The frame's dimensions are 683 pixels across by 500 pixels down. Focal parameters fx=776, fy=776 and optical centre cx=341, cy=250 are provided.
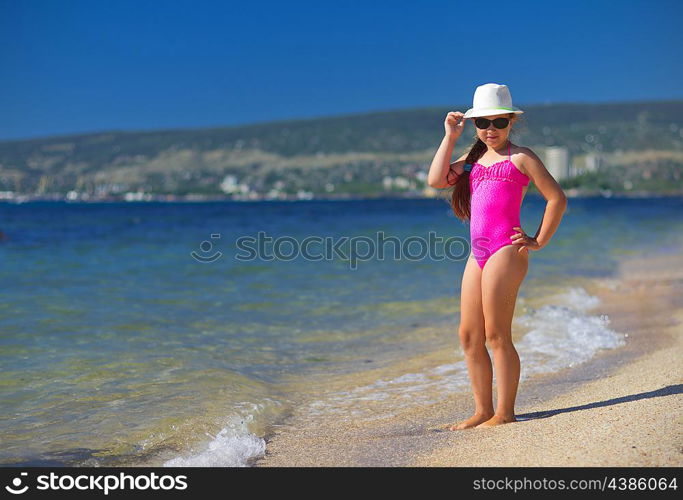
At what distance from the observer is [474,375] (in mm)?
4777

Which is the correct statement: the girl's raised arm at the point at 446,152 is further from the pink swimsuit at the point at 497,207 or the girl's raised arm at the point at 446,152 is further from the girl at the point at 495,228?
the pink swimsuit at the point at 497,207

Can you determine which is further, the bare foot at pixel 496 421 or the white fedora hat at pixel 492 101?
the bare foot at pixel 496 421

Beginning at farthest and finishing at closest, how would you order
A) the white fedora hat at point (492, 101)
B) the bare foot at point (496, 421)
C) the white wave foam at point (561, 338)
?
1. the white wave foam at point (561, 338)
2. the bare foot at point (496, 421)
3. the white fedora hat at point (492, 101)

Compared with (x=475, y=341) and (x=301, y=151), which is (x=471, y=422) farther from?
(x=301, y=151)

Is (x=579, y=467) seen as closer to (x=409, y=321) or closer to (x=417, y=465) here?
(x=417, y=465)

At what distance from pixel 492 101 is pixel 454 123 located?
0.25m

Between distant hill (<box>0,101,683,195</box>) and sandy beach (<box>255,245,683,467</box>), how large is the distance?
84094mm

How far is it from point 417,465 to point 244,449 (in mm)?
1109

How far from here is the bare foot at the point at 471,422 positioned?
4.67 meters

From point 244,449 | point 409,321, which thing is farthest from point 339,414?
point 409,321

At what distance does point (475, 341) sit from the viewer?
472 centimetres

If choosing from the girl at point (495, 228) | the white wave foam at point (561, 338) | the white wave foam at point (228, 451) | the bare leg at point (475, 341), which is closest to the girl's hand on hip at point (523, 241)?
the girl at point (495, 228)
